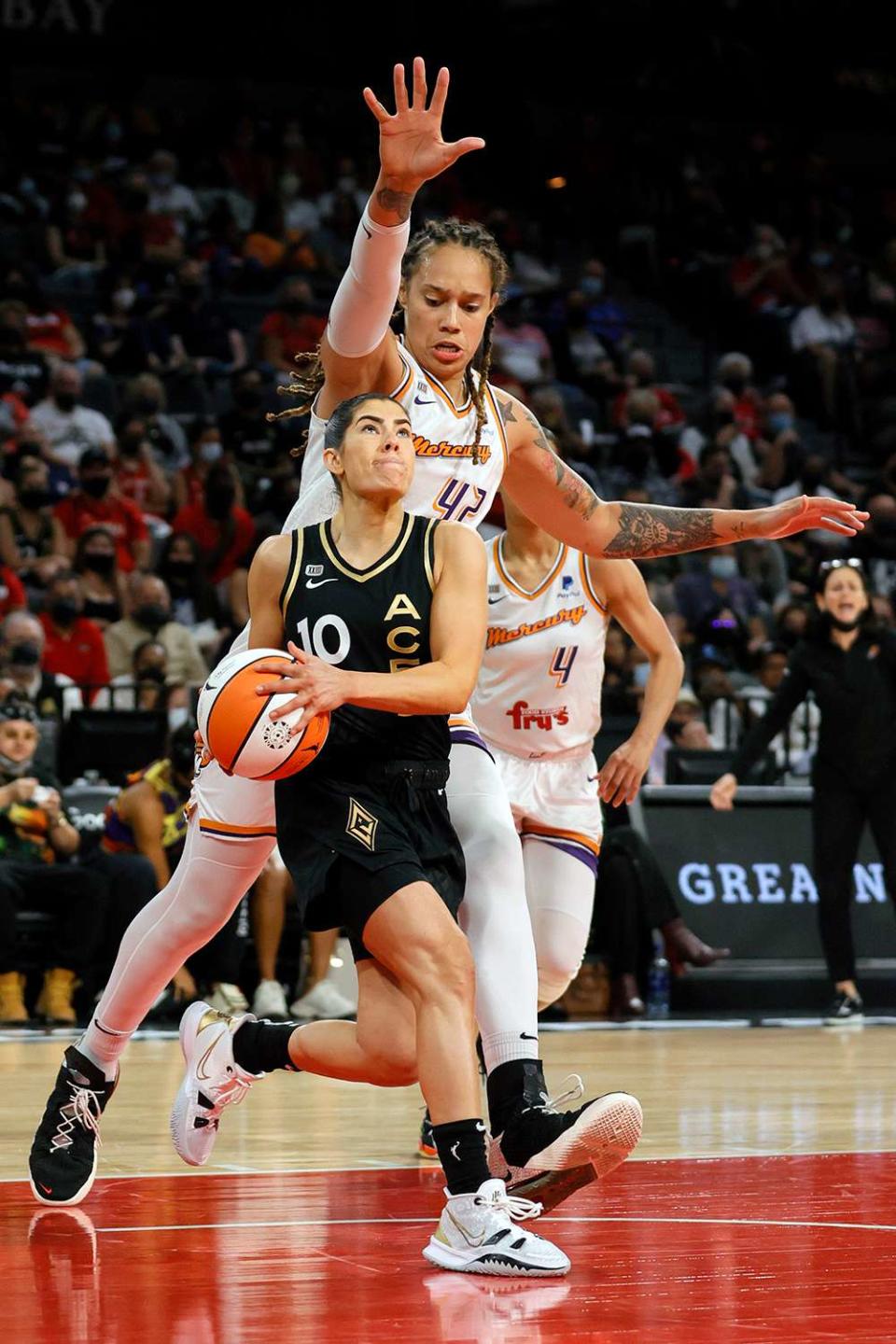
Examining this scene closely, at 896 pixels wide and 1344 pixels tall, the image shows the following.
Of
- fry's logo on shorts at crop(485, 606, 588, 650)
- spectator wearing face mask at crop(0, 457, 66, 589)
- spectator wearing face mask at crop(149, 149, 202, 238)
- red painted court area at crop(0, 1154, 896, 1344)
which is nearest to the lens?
red painted court area at crop(0, 1154, 896, 1344)

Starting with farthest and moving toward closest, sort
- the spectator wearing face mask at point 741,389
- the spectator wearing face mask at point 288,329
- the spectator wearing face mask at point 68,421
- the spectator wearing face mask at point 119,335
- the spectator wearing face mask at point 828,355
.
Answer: the spectator wearing face mask at point 828,355
the spectator wearing face mask at point 741,389
the spectator wearing face mask at point 288,329
the spectator wearing face mask at point 119,335
the spectator wearing face mask at point 68,421

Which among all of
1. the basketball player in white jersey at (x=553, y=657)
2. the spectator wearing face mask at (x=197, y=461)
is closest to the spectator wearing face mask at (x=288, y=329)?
the spectator wearing face mask at (x=197, y=461)

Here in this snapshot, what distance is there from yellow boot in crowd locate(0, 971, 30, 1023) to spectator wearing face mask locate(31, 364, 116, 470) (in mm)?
5394

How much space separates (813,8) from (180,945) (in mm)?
22645

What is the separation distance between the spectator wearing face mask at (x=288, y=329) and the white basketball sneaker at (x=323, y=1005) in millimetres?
7596

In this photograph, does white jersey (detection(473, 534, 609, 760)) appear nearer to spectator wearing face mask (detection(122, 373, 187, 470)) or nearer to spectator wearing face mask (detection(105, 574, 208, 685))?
spectator wearing face mask (detection(105, 574, 208, 685))

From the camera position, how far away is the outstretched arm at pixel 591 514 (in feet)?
17.7

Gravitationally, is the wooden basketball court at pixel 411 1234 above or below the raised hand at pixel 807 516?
below

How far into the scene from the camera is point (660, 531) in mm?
5477

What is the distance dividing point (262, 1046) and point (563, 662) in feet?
6.95

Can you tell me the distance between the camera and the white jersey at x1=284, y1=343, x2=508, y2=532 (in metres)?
5.05

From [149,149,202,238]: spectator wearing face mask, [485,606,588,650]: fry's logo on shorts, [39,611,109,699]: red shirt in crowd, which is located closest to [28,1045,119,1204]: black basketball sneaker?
[485,606,588,650]: fry's logo on shorts

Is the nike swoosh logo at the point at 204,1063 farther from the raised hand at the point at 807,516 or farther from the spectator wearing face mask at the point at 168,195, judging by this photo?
the spectator wearing face mask at the point at 168,195

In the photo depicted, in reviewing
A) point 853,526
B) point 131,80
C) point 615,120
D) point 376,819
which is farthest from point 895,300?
point 376,819
